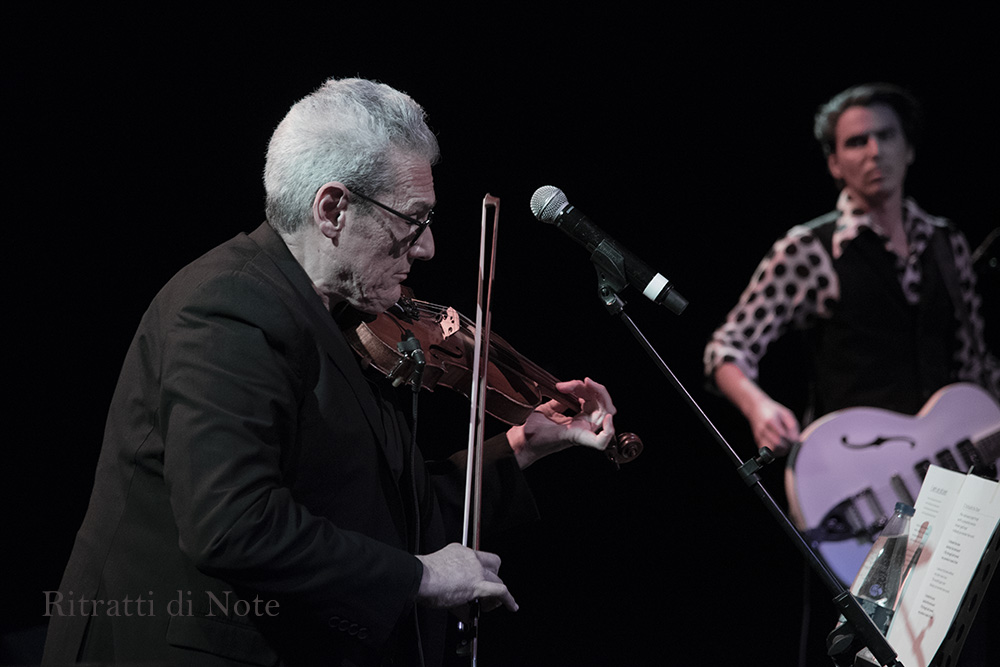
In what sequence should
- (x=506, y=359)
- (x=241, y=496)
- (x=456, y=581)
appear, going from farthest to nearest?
(x=506, y=359) → (x=456, y=581) → (x=241, y=496)

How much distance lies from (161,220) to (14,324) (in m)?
0.54

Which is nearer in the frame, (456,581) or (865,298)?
(456,581)

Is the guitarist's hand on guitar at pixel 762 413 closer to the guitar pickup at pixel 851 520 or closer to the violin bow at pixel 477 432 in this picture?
the guitar pickup at pixel 851 520

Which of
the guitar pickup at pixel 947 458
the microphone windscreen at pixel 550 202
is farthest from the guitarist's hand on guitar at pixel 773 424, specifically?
the microphone windscreen at pixel 550 202

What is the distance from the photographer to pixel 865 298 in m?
3.26

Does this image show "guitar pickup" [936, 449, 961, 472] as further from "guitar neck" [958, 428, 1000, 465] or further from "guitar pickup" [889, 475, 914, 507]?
"guitar pickup" [889, 475, 914, 507]

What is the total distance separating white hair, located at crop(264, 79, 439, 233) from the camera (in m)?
1.71

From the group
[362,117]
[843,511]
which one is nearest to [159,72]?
[362,117]

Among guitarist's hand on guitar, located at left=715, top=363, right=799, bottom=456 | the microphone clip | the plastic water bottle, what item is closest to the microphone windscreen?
the microphone clip

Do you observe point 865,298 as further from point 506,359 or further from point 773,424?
point 506,359

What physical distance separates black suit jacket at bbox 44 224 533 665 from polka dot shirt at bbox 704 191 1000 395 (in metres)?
1.98

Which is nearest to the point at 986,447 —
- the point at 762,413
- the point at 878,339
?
the point at 878,339

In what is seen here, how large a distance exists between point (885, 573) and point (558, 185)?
2057 millimetres

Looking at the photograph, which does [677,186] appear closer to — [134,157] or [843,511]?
[843,511]
